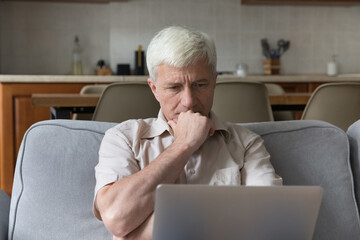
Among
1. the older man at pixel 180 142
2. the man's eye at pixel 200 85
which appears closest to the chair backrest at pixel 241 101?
the older man at pixel 180 142

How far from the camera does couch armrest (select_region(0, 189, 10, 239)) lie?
162cm

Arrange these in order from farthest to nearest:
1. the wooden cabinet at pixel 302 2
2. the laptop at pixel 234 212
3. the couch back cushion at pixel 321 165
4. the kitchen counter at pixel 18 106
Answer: the wooden cabinet at pixel 302 2
the kitchen counter at pixel 18 106
the couch back cushion at pixel 321 165
the laptop at pixel 234 212

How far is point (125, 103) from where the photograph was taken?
2.95m

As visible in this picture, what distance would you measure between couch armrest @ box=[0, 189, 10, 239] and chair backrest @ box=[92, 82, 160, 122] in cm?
118

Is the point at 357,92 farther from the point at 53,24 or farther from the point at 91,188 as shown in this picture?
the point at 53,24

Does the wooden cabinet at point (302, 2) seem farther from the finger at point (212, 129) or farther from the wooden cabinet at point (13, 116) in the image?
the finger at point (212, 129)

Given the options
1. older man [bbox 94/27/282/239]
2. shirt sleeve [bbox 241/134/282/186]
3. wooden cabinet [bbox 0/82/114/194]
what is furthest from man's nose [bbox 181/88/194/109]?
wooden cabinet [bbox 0/82/114/194]

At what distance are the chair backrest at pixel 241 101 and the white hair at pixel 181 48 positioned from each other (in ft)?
4.91

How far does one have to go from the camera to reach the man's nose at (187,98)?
5.20ft

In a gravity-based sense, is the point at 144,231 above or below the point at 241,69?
below

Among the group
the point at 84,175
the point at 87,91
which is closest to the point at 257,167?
the point at 84,175

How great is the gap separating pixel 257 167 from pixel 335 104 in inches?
62.5

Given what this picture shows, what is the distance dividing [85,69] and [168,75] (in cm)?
394

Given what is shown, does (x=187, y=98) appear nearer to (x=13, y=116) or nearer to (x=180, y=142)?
(x=180, y=142)
